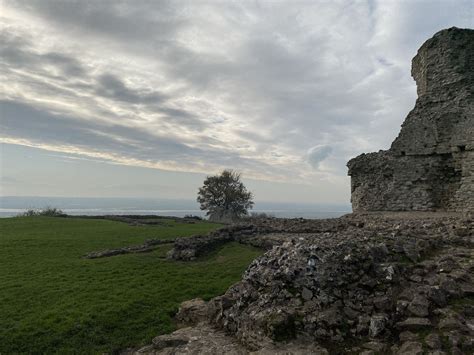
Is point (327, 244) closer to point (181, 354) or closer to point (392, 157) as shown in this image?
point (181, 354)

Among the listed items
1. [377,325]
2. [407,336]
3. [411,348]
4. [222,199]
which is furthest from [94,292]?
[222,199]

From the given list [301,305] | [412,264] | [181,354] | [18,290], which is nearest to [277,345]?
[301,305]

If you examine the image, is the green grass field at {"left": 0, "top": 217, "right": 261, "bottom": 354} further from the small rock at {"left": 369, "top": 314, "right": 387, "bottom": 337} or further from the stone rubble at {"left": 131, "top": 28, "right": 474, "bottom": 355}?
the small rock at {"left": 369, "top": 314, "right": 387, "bottom": 337}

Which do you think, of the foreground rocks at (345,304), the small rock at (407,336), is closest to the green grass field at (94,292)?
the foreground rocks at (345,304)

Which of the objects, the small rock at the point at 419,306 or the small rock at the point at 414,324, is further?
the small rock at the point at 419,306

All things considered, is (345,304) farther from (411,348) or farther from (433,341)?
(433,341)

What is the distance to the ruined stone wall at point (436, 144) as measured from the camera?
19.3 metres

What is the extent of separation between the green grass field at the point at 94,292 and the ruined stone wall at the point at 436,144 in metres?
9.73

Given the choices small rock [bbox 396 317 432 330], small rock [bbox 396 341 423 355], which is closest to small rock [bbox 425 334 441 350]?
small rock [bbox 396 341 423 355]

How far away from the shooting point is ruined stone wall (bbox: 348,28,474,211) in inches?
760

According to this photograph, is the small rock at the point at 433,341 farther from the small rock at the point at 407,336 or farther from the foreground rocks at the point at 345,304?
the small rock at the point at 407,336

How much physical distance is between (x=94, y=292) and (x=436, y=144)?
63.5 feet

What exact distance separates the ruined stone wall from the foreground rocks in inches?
406

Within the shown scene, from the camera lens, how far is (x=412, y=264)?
29.5 ft
